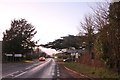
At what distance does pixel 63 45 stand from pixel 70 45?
1178 centimetres

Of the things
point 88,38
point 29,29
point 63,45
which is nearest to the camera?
point 88,38

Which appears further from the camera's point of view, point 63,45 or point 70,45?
point 63,45

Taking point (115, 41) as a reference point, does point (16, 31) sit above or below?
above

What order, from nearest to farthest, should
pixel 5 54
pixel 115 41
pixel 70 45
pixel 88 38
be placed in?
pixel 115 41
pixel 88 38
pixel 5 54
pixel 70 45

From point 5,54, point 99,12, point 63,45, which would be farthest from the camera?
point 63,45

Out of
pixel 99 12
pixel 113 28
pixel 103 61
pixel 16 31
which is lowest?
pixel 103 61

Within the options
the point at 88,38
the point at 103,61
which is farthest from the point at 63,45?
the point at 103,61

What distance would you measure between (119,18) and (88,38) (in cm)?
2866

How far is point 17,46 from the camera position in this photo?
284 ft

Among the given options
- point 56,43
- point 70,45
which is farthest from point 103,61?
point 56,43

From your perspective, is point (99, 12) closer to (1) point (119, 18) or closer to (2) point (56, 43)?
(1) point (119, 18)

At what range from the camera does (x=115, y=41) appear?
918 inches

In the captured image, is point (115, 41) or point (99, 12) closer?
point (115, 41)

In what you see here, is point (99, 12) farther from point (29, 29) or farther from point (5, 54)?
point (29, 29)
